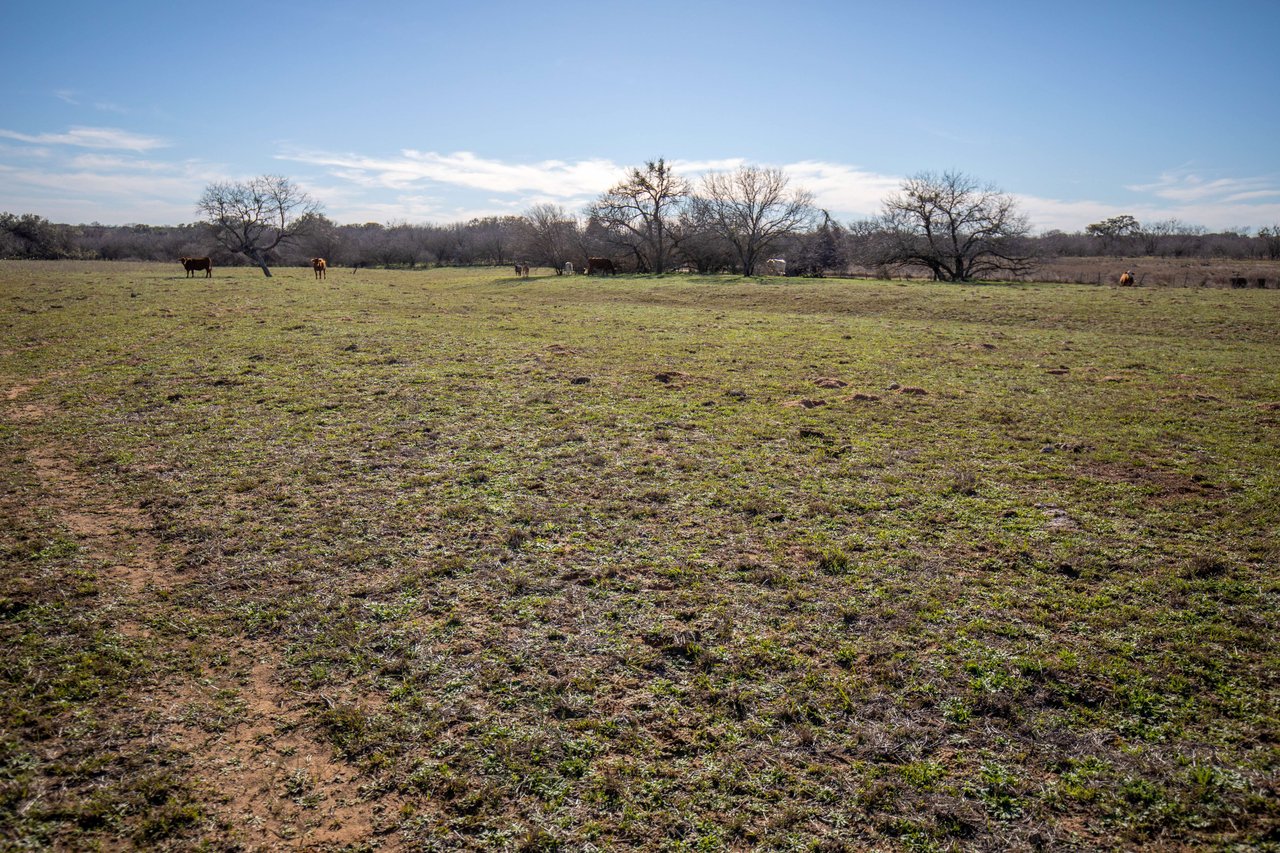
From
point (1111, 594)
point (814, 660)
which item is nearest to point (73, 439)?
point (814, 660)

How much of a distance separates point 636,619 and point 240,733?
278 cm

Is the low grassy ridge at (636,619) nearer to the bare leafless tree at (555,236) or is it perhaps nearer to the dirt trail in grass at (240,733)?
the dirt trail in grass at (240,733)

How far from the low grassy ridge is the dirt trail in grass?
22mm

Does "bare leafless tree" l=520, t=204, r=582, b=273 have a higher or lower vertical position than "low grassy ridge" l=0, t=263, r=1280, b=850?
higher

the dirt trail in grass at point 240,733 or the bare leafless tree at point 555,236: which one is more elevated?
the bare leafless tree at point 555,236

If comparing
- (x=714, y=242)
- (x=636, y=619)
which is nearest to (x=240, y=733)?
(x=636, y=619)

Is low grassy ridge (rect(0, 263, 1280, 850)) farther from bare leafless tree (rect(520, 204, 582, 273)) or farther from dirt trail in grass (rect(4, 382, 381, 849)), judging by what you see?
bare leafless tree (rect(520, 204, 582, 273))

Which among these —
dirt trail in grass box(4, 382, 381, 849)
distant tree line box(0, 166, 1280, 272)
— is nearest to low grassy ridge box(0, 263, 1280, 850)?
Answer: dirt trail in grass box(4, 382, 381, 849)

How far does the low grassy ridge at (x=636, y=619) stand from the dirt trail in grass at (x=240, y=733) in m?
0.02

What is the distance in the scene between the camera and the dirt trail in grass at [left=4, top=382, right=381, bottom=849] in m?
3.31

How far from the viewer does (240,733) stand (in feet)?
12.7

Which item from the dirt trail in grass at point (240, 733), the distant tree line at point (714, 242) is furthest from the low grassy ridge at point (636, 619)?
the distant tree line at point (714, 242)

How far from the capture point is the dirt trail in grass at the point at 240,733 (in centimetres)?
331

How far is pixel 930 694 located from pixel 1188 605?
2845mm
